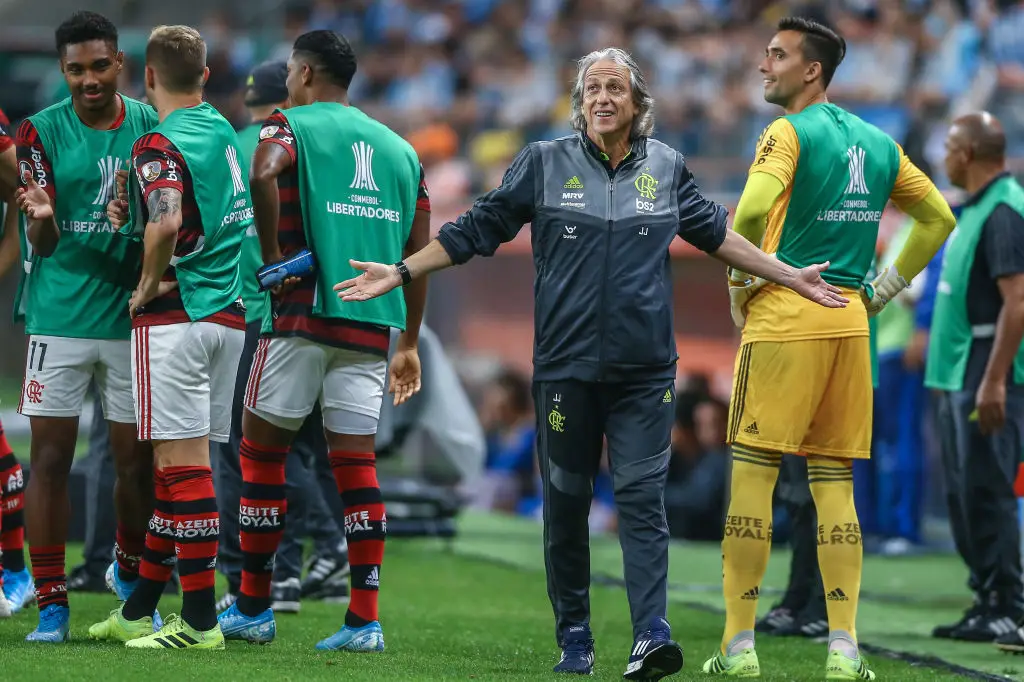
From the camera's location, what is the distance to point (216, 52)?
21.3 metres

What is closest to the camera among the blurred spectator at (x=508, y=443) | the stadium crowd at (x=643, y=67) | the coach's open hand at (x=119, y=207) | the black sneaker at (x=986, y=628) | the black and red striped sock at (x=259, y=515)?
the coach's open hand at (x=119, y=207)

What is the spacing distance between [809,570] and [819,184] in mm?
2298

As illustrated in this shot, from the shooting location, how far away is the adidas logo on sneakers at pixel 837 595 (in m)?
6.14

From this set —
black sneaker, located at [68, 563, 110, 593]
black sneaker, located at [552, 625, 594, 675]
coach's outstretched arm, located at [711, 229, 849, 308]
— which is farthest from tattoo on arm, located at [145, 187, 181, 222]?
black sneaker, located at [68, 563, 110, 593]

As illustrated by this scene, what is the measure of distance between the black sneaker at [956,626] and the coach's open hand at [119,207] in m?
4.50

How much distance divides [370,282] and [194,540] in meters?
1.27

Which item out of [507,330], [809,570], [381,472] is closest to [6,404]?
[381,472]

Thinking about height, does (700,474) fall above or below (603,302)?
below

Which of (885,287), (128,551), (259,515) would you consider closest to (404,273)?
(259,515)

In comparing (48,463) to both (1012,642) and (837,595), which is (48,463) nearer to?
(837,595)

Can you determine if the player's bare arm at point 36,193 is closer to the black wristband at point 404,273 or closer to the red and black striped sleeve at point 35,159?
the red and black striped sleeve at point 35,159

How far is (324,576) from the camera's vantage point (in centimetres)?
853

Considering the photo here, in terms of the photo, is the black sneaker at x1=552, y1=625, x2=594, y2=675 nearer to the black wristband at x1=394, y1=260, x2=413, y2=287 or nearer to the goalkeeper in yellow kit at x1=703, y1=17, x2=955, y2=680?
the goalkeeper in yellow kit at x1=703, y1=17, x2=955, y2=680

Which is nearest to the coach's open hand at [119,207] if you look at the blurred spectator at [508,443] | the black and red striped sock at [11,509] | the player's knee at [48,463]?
the player's knee at [48,463]
